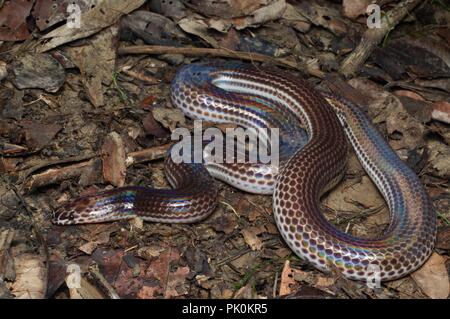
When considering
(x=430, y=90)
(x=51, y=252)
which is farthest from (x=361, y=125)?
(x=51, y=252)

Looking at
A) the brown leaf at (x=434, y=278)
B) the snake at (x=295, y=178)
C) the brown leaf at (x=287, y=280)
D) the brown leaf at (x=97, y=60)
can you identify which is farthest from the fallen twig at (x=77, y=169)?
the brown leaf at (x=434, y=278)

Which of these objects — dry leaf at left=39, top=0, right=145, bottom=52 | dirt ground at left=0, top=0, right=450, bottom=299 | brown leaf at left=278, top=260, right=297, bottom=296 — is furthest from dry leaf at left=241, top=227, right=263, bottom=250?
dry leaf at left=39, top=0, right=145, bottom=52

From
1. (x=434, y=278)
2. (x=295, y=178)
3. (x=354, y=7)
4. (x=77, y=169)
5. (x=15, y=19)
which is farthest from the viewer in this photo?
(x=354, y=7)

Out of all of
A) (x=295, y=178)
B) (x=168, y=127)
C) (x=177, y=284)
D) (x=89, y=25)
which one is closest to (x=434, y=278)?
(x=295, y=178)

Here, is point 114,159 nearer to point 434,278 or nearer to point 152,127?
point 152,127

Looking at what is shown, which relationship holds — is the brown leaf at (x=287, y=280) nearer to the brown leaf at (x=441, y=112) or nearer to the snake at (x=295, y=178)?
the snake at (x=295, y=178)

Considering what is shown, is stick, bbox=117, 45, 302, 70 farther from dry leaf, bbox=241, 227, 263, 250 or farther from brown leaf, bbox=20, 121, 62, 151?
dry leaf, bbox=241, 227, 263, 250
